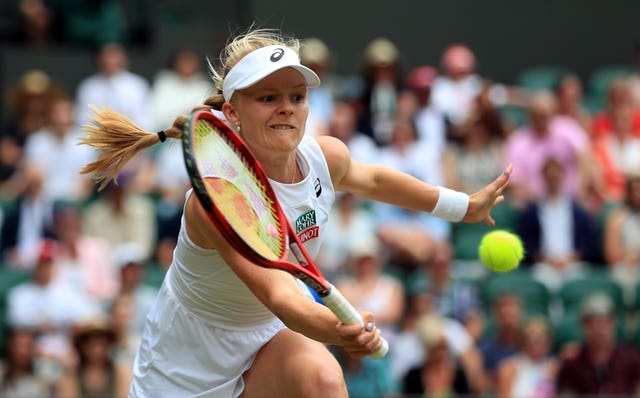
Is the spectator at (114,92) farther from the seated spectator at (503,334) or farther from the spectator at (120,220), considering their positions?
the seated spectator at (503,334)

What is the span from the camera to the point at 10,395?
6.85 meters

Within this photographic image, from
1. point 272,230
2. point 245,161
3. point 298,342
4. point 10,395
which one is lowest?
point 10,395

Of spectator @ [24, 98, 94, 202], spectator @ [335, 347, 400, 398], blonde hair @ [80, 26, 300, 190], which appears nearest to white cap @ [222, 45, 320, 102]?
blonde hair @ [80, 26, 300, 190]

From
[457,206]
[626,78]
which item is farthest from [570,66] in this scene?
[457,206]

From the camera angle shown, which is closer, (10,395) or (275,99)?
(275,99)

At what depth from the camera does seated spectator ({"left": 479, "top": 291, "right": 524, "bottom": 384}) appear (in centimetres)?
714

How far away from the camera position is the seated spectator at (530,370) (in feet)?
22.6

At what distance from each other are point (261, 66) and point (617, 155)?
6.30m

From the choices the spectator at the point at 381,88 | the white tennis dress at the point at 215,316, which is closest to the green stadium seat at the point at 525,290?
the spectator at the point at 381,88

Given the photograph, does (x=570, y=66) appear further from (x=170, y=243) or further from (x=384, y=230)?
(x=170, y=243)

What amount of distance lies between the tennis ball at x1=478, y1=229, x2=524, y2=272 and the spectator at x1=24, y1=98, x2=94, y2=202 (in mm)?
5337

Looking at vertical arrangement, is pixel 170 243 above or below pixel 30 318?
above

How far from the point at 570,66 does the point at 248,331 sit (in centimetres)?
892

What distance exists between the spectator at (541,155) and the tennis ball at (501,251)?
4.57 m
